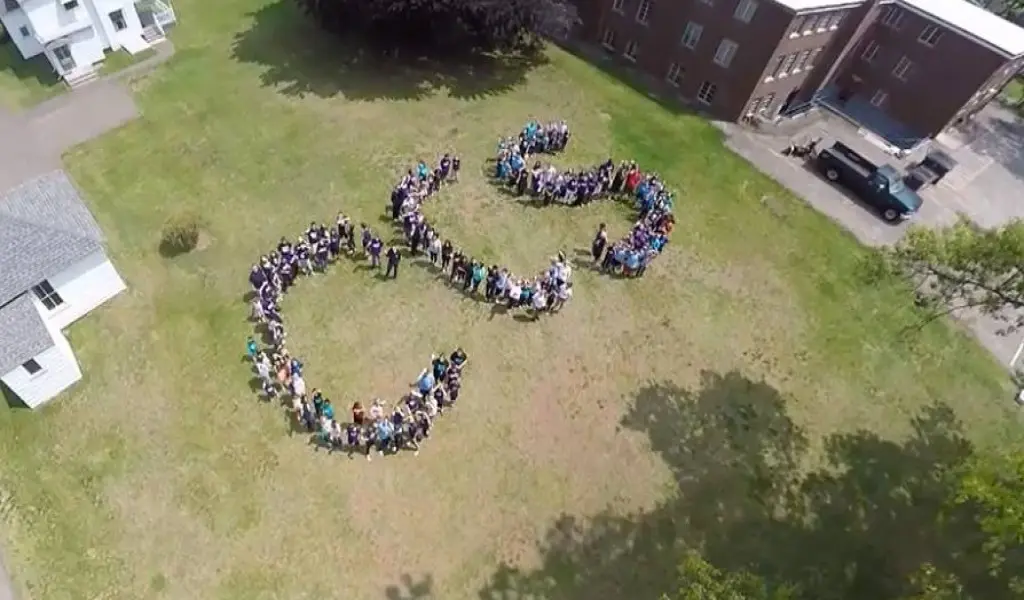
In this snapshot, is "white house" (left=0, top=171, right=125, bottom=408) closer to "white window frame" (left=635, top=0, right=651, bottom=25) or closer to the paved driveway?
"white window frame" (left=635, top=0, right=651, bottom=25)

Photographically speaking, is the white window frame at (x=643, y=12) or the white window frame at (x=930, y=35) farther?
the white window frame at (x=643, y=12)

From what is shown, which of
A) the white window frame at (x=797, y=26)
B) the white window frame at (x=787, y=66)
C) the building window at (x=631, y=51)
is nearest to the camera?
the white window frame at (x=797, y=26)

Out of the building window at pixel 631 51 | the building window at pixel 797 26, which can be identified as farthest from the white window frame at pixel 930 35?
the building window at pixel 631 51

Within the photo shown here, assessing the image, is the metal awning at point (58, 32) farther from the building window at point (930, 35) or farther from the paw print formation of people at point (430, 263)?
the building window at point (930, 35)

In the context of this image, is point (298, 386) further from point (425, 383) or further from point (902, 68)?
point (902, 68)

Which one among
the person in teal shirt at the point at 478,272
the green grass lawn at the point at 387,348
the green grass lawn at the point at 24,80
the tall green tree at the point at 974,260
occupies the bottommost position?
the green grass lawn at the point at 24,80

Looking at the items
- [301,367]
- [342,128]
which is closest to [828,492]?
[301,367]

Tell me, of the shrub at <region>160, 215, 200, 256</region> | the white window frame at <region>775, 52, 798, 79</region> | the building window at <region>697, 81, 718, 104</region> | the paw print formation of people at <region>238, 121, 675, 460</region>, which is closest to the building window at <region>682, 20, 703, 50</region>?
the building window at <region>697, 81, 718, 104</region>
